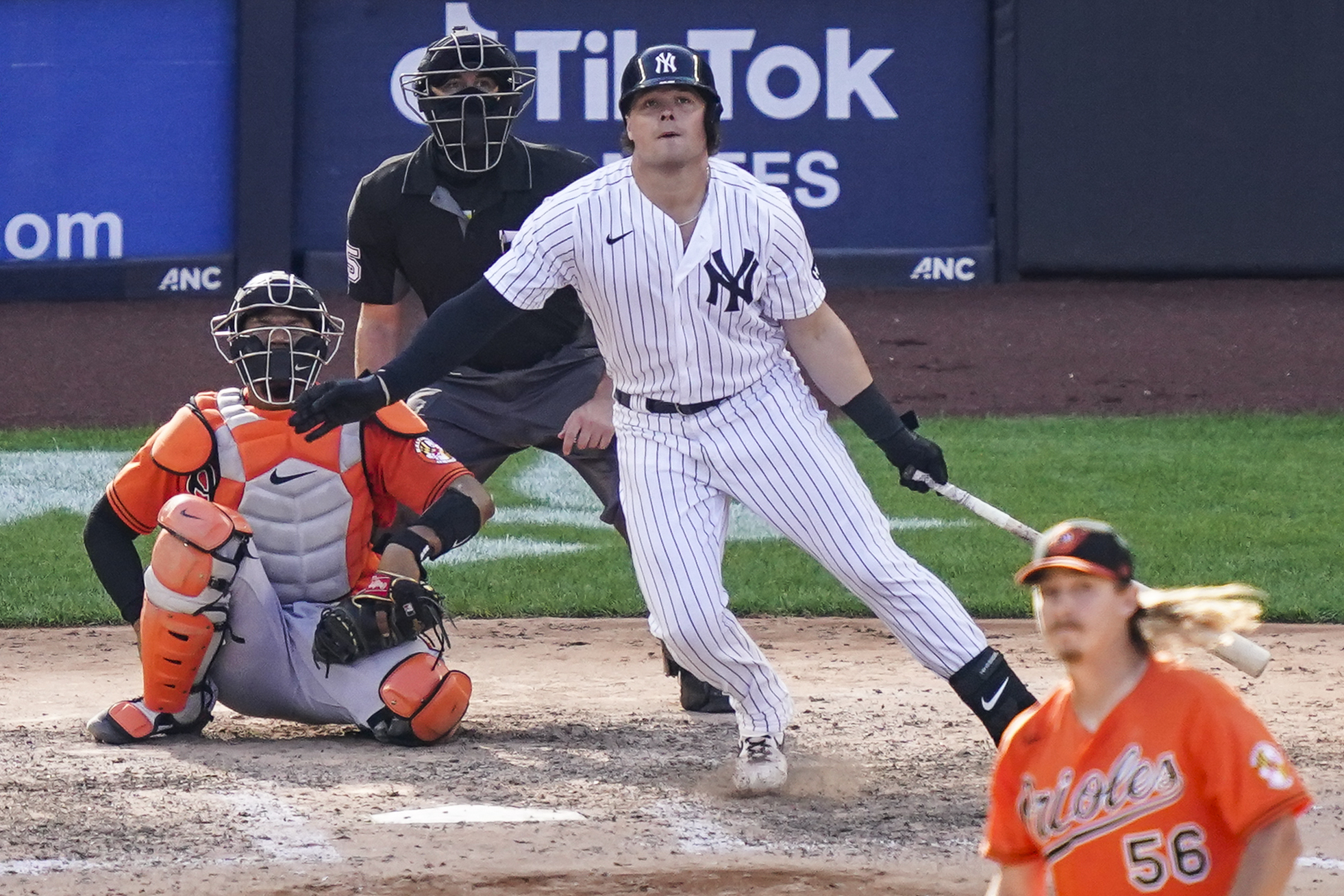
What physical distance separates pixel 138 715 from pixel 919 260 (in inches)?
311

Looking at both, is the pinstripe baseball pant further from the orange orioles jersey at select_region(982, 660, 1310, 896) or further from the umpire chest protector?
the orange orioles jersey at select_region(982, 660, 1310, 896)

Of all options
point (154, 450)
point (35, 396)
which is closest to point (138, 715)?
point (154, 450)

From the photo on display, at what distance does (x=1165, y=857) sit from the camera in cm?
270

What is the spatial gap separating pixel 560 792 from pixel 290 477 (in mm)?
1058

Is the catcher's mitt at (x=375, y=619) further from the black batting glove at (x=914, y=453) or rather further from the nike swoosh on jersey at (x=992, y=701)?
the nike swoosh on jersey at (x=992, y=701)

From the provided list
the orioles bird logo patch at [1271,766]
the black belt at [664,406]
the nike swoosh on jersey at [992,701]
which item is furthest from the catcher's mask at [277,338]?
the orioles bird logo patch at [1271,766]

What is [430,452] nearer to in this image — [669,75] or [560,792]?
[560,792]

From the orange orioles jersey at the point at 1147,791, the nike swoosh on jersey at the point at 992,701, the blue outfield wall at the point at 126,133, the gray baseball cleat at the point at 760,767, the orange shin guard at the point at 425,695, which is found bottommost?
the gray baseball cleat at the point at 760,767

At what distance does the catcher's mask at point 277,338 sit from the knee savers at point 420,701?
0.74m

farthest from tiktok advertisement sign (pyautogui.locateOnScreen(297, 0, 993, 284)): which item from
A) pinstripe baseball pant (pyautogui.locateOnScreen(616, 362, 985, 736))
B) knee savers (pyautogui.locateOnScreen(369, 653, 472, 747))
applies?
pinstripe baseball pant (pyautogui.locateOnScreen(616, 362, 985, 736))

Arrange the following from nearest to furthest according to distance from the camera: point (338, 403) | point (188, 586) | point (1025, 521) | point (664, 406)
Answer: point (338, 403) < point (664, 406) < point (188, 586) < point (1025, 521)

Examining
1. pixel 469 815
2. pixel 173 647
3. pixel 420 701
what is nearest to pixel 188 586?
pixel 173 647

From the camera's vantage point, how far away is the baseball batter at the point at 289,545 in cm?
477

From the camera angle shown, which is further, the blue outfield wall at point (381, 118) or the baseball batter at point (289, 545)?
the blue outfield wall at point (381, 118)
